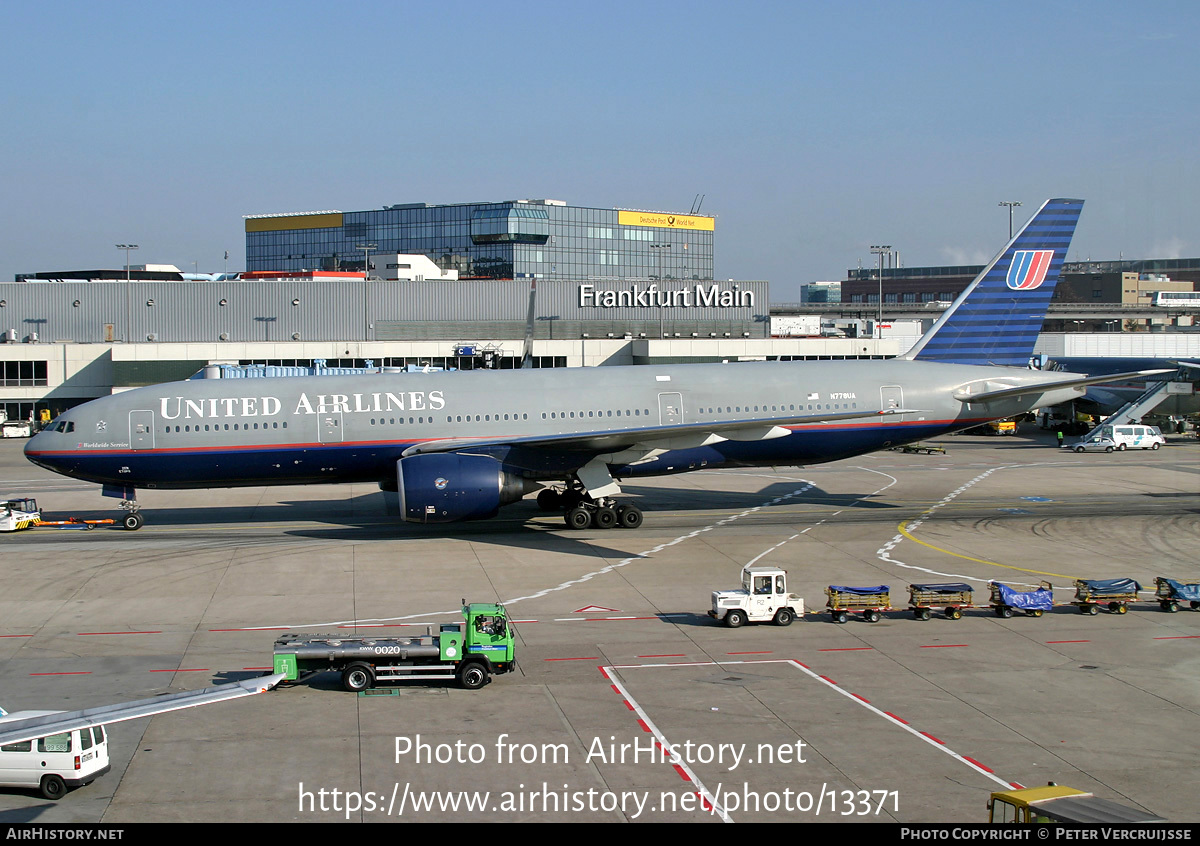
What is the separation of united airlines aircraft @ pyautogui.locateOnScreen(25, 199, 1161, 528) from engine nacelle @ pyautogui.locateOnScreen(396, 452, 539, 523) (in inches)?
1.8

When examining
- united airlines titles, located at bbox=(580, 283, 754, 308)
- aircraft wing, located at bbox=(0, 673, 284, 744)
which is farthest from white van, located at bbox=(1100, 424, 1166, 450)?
aircraft wing, located at bbox=(0, 673, 284, 744)

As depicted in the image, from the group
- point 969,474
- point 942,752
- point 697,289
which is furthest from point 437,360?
point 942,752

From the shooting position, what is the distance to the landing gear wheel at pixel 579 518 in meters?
35.6

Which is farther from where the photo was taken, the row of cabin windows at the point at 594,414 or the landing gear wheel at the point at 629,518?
the row of cabin windows at the point at 594,414

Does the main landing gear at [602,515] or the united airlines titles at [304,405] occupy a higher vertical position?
the united airlines titles at [304,405]

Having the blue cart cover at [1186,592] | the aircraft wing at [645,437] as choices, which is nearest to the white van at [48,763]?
the aircraft wing at [645,437]

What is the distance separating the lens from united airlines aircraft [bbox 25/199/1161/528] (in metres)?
33.8

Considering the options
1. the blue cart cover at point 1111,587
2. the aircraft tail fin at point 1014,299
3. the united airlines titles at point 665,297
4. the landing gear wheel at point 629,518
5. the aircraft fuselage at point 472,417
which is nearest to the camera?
the blue cart cover at point 1111,587

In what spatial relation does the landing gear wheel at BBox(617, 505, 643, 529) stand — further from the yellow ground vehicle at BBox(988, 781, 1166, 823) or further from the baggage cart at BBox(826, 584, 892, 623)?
the yellow ground vehicle at BBox(988, 781, 1166, 823)

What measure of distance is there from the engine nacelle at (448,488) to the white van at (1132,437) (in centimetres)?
4347

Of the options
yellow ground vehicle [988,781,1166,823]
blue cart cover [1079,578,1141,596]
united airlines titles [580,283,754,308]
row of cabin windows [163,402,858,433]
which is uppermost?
united airlines titles [580,283,754,308]

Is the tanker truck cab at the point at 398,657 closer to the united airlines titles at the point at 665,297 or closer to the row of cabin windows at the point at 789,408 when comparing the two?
the row of cabin windows at the point at 789,408

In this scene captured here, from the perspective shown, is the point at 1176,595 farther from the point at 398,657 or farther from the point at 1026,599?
the point at 398,657

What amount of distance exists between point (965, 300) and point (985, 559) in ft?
48.8
